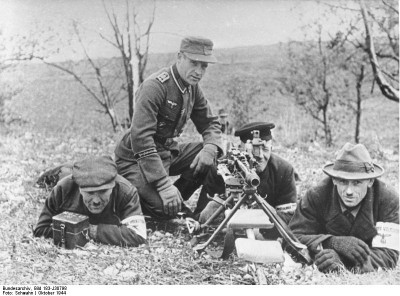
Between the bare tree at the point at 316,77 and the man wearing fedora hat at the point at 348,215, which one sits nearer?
the man wearing fedora hat at the point at 348,215

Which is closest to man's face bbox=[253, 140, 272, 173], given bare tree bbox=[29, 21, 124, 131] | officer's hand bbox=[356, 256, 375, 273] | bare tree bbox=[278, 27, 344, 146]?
officer's hand bbox=[356, 256, 375, 273]

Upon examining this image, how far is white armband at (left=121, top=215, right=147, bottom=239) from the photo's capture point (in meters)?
3.53

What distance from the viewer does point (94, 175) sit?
3.43 metres

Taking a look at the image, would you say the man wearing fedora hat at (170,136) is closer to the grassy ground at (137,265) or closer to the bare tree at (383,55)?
the grassy ground at (137,265)

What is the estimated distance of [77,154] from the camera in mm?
6207

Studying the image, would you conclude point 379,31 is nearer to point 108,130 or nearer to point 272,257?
point 108,130

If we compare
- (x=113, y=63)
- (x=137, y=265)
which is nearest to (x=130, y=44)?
(x=113, y=63)

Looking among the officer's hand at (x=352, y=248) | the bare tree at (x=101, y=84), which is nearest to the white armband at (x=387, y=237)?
the officer's hand at (x=352, y=248)

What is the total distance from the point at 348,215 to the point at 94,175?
177 centimetres

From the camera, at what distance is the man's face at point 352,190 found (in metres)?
3.21

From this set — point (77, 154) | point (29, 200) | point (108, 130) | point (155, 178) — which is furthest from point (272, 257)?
point (108, 130)

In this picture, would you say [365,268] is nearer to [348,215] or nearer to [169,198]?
[348,215]

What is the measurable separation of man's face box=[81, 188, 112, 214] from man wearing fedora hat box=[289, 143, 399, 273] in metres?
1.33

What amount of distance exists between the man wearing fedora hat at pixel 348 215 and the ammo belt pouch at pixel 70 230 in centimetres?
145
